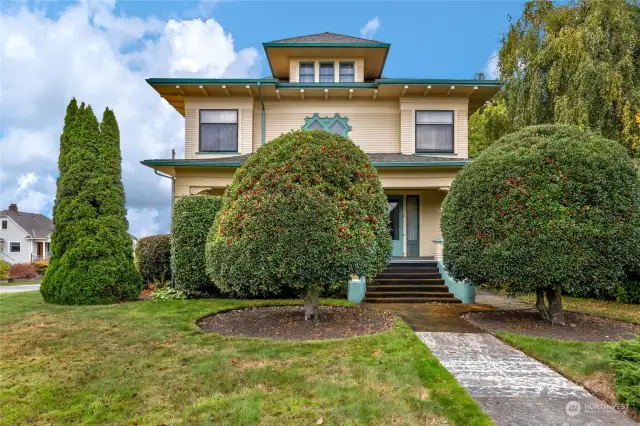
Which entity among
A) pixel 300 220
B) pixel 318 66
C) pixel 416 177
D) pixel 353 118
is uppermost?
pixel 318 66

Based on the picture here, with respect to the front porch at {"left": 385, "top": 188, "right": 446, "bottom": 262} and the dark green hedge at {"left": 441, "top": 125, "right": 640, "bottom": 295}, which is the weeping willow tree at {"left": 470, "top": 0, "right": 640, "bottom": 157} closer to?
the front porch at {"left": 385, "top": 188, "right": 446, "bottom": 262}

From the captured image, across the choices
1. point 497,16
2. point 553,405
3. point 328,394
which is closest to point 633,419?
point 553,405

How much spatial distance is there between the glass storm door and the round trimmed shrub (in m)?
6.75

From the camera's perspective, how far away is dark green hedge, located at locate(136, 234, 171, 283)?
11.6 meters

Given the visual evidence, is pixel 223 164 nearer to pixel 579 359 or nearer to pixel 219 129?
pixel 219 129

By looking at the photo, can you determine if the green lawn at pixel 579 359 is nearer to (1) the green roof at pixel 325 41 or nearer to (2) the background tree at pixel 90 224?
(2) the background tree at pixel 90 224

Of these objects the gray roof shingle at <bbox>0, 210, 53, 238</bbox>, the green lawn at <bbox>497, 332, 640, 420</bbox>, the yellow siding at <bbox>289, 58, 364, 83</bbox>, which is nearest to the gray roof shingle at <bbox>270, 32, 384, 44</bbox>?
the yellow siding at <bbox>289, 58, 364, 83</bbox>

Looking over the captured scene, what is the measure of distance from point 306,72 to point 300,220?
993 cm

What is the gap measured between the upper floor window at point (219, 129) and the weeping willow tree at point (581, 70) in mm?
11006

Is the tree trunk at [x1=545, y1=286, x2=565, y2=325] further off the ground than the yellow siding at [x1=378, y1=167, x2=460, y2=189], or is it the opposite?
the yellow siding at [x1=378, y1=167, x2=460, y2=189]

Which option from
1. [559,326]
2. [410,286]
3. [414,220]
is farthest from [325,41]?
[559,326]

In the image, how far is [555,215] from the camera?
6383mm

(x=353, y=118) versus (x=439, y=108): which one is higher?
(x=439, y=108)

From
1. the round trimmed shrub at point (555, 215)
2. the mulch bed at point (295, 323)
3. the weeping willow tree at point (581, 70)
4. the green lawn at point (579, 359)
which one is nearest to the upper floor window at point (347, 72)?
the weeping willow tree at point (581, 70)
